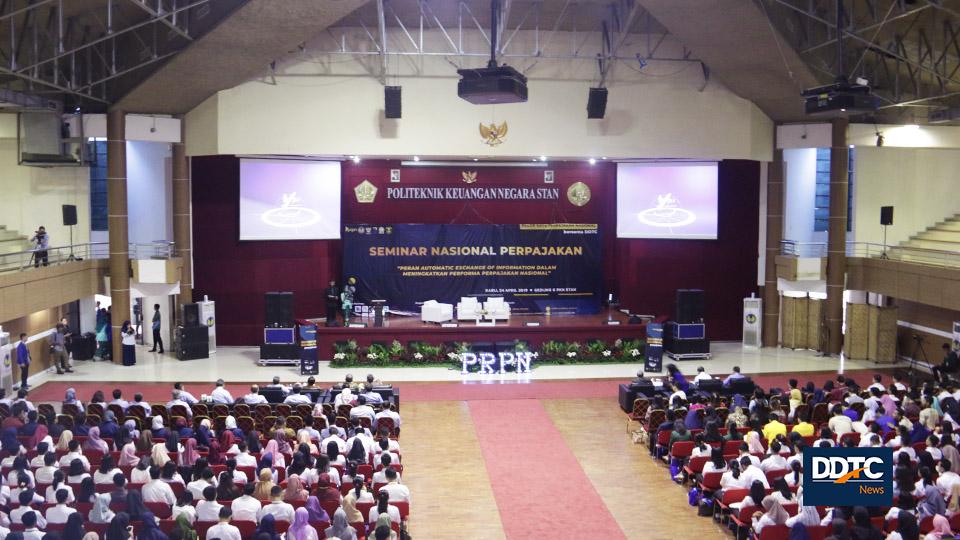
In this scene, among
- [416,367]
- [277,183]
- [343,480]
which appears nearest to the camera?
[343,480]

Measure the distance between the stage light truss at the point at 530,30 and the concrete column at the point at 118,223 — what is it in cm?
572

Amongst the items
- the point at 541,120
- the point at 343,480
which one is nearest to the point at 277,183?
the point at 541,120

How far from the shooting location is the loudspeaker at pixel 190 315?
1013 inches

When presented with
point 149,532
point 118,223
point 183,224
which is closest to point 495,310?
point 183,224

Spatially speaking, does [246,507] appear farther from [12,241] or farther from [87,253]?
[87,253]

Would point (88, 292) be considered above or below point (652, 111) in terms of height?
below

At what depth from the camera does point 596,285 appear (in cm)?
2839

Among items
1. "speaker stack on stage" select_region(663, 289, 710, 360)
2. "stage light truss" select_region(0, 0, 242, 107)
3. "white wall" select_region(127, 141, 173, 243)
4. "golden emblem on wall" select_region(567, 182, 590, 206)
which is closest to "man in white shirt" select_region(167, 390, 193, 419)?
"stage light truss" select_region(0, 0, 242, 107)

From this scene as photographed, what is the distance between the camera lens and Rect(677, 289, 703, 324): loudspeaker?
25500 millimetres

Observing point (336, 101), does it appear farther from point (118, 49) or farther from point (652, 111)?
point (652, 111)

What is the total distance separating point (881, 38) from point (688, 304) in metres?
8.29

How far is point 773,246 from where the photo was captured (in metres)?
27.4

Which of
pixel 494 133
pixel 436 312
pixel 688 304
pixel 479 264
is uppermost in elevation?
pixel 494 133

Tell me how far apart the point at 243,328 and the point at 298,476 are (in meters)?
16.6
